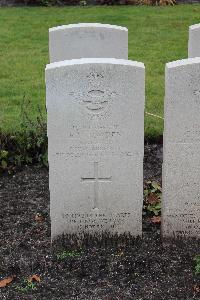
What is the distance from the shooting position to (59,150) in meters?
5.02

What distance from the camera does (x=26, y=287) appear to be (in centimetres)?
473

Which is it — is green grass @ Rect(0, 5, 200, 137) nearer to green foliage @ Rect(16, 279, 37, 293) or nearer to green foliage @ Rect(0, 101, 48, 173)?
green foliage @ Rect(0, 101, 48, 173)

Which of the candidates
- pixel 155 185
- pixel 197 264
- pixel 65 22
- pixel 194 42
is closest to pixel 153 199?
pixel 155 185

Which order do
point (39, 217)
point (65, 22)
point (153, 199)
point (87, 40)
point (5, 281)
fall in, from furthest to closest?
1. point (65, 22)
2. point (87, 40)
3. point (153, 199)
4. point (39, 217)
5. point (5, 281)

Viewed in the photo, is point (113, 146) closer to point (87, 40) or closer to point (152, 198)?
point (152, 198)

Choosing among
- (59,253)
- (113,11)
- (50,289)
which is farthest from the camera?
(113,11)

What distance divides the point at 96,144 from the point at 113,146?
133mm

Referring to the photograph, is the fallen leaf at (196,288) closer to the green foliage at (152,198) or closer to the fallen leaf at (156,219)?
the fallen leaf at (156,219)

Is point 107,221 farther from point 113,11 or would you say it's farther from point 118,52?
point 113,11

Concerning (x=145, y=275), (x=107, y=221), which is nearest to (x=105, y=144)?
(x=107, y=221)

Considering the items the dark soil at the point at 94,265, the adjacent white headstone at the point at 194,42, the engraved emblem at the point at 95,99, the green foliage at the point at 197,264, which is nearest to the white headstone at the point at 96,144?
the engraved emblem at the point at 95,99

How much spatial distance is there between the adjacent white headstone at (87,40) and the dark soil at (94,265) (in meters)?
1.86

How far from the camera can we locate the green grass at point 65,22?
8.27 meters

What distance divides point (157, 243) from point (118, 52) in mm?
2336
